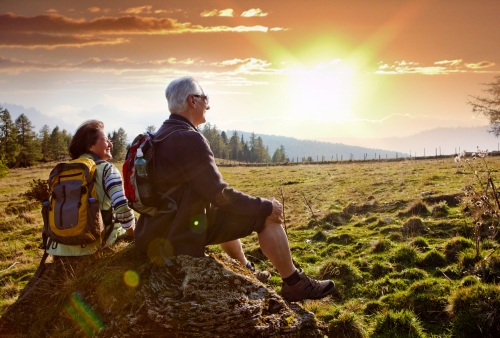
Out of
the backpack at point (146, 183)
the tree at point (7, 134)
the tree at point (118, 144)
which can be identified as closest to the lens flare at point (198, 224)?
the backpack at point (146, 183)

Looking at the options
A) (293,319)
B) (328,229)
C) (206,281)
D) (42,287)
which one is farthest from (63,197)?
(328,229)

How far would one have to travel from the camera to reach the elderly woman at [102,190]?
210 inches

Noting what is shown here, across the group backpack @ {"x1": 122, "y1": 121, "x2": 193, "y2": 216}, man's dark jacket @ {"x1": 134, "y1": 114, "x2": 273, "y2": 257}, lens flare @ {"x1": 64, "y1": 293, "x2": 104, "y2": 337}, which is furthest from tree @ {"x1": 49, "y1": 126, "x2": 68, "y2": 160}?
man's dark jacket @ {"x1": 134, "y1": 114, "x2": 273, "y2": 257}

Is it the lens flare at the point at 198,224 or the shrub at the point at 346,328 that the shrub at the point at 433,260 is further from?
the lens flare at the point at 198,224

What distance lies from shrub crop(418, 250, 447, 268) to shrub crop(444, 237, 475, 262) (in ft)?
0.57

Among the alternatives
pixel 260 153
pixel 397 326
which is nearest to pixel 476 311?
pixel 397 326

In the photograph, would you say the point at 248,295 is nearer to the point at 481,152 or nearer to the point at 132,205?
the point at 132,205

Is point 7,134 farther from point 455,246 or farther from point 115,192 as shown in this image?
point 455,246

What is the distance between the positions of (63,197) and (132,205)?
4.69 feet

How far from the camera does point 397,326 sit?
504 centimetres

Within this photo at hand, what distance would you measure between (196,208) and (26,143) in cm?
9161

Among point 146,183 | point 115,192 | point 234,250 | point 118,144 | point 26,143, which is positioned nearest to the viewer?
point 146,183

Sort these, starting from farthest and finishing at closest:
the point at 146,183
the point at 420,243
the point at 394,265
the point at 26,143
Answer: the point at 26,143, the point at 420,243, the point at 394,265, the point at 146,183

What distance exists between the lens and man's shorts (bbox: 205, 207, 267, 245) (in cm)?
460
